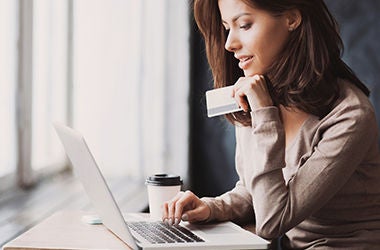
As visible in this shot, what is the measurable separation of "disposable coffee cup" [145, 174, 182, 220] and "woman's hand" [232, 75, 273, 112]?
252 mm

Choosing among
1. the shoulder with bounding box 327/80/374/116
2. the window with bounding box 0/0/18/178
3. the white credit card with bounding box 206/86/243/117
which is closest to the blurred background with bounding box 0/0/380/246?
the window with bounding box 0/0/18/178

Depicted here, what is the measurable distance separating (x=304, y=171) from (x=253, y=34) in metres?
0.36

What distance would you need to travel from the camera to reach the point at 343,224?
1.85 metres

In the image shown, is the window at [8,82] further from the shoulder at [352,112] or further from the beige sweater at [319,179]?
the shoulder at [352,112]

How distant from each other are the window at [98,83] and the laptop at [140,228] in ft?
Result: 3.57

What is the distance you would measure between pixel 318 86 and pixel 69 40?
5.51 ft

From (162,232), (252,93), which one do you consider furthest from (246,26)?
(162,232)

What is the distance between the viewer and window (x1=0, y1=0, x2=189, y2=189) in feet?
A: 9.21

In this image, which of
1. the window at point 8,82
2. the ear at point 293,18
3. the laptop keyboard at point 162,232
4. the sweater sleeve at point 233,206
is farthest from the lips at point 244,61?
the window at point 8,82

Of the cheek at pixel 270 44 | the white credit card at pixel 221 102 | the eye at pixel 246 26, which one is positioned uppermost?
the eye at pixel 246 26

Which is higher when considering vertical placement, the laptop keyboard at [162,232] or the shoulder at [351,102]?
the shoulder at [351,102]

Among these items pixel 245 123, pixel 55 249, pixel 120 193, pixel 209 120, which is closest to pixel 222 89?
pixel 245 123

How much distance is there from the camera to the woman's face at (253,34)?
6.13 feet

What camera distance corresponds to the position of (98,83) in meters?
3.27
